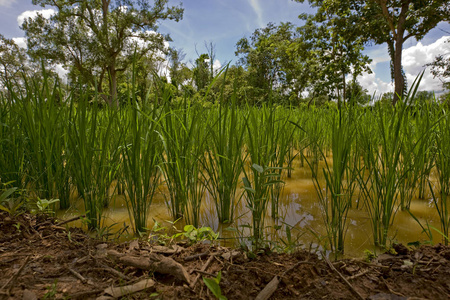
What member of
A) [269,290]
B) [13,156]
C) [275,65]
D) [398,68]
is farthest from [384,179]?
[275,65]

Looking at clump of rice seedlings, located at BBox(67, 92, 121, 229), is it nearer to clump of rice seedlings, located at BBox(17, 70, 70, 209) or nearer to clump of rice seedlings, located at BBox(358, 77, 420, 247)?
clump of rice seedlings, located at BBox(17, 70, 70, 209)

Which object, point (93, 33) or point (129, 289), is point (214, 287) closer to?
point (129, 289)

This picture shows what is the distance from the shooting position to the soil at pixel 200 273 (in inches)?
26.3

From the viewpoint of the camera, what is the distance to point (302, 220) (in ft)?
4.62

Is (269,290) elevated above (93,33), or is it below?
below

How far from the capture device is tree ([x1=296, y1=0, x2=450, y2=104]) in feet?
37.4

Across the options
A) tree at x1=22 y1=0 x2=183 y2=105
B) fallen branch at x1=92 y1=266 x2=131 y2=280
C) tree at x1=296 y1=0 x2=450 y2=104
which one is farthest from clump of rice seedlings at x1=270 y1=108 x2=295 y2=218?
tree at x1=22 y1=0 x2=183 y2=105

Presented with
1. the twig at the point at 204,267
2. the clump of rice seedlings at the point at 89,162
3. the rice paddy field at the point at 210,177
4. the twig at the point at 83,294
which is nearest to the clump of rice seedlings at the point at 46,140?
the rice paddy field at the point at 210,177

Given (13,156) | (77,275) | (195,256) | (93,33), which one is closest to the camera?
(77,275)

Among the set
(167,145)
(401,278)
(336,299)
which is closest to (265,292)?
(336,299)

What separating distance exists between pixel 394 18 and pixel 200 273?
54.7ft

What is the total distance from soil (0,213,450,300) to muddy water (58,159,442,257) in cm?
20

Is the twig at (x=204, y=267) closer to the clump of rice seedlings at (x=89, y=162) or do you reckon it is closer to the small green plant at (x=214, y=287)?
the small green plant at (x=214, y=287)

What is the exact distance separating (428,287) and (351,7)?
17.4 meters
